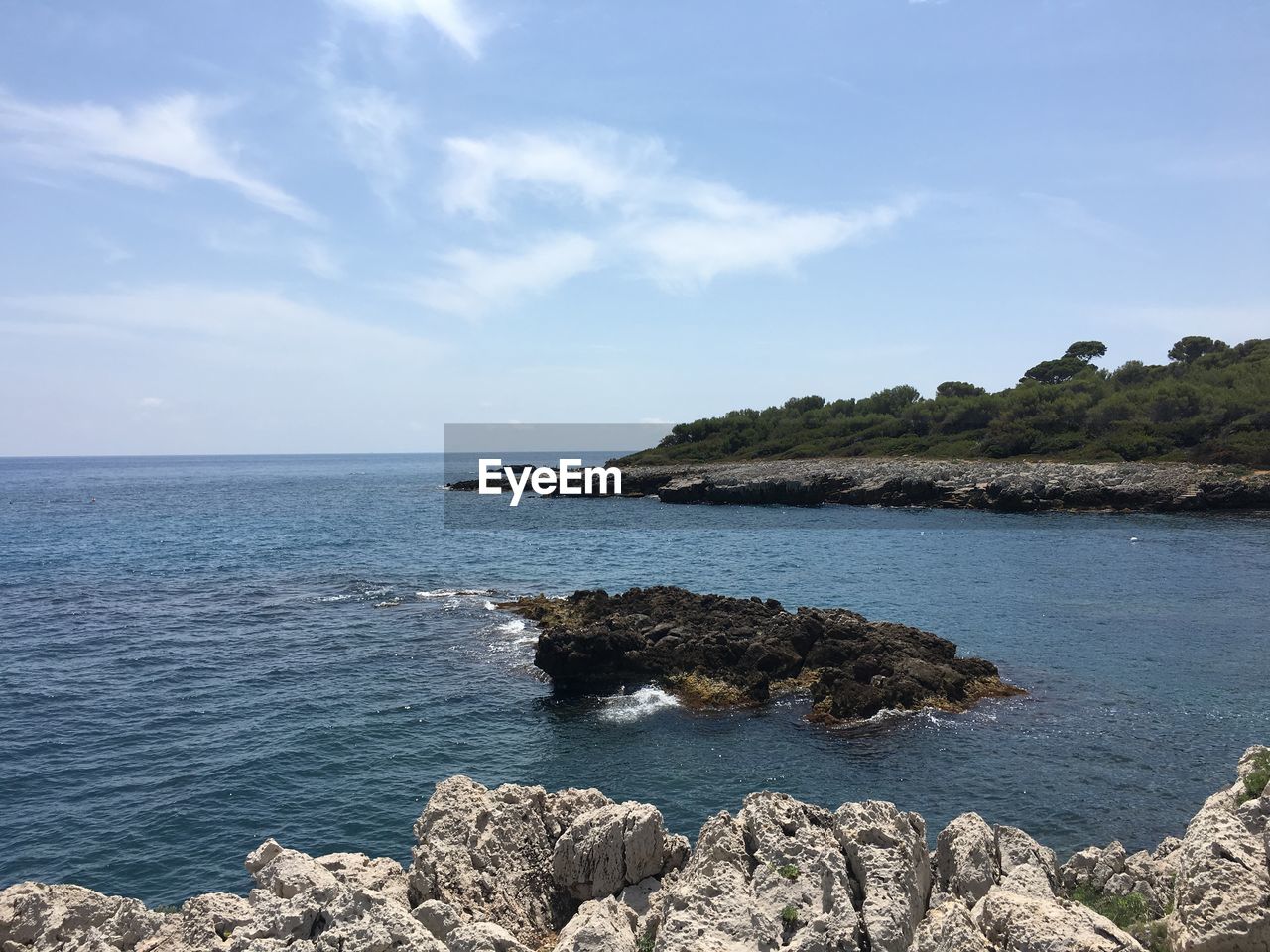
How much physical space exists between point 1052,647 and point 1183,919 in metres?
28.5

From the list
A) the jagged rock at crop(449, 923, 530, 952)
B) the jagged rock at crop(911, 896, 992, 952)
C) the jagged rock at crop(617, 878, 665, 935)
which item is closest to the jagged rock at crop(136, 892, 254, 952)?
the jagged rock at crop(449, 923, 530, 952)

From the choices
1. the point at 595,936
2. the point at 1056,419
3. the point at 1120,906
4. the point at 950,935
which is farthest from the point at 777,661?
the point at 1056,419

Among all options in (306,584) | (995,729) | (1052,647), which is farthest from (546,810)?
(306,584)

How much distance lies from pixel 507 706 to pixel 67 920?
1857 cm

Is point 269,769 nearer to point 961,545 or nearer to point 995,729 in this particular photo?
point 995,729

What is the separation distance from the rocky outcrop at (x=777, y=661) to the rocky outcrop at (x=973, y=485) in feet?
197

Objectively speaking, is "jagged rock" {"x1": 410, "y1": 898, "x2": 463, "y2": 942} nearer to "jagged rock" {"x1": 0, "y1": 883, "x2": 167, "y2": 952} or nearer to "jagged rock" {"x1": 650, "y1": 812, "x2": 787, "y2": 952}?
"jagged rock" {"x1": 650, "y1": 812, "x2": 787, "y2": 952}

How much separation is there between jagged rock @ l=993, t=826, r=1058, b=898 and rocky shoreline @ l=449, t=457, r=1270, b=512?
264 feet

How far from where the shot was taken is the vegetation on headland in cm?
9894

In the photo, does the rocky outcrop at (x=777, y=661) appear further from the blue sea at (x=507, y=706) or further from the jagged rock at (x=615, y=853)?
the jagged rock at (x=615, y=853)

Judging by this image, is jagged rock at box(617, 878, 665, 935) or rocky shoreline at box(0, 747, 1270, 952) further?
jagged rock at box(617, 878, 665, 935)

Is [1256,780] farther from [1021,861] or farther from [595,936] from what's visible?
[595,936]

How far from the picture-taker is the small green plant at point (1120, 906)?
12.5 metres

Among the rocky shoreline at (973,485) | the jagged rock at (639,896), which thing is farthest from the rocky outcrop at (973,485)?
the jagged rock at (639,896)
